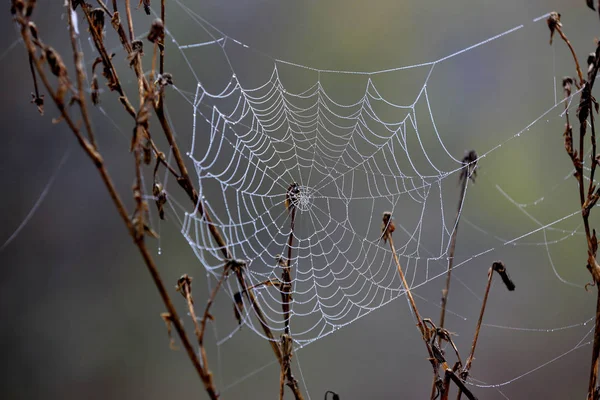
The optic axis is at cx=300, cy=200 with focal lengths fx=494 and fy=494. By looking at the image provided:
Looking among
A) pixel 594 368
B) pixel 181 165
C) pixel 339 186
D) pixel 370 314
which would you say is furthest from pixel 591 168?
pixel 370 314

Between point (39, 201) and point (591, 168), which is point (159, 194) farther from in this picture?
point (39, 201)

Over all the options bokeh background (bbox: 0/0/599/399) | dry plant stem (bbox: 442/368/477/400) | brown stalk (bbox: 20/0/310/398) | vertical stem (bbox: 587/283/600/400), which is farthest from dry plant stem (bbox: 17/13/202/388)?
bokeh background (bbox: 0/0/599/399)

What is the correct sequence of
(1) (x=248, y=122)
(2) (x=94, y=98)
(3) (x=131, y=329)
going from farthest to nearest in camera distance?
(3) (x=131, y=329) < (1) (x=248, y=122) < (2) (x=94, y=98)

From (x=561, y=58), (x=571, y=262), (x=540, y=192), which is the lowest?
(x=571, y=262)

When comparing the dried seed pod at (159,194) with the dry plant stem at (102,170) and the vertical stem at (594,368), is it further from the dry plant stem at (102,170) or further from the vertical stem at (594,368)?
the vertical stem at (594,368)

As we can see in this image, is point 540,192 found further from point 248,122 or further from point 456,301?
point 248,122

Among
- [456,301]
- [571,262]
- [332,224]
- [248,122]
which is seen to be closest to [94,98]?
[248,122]

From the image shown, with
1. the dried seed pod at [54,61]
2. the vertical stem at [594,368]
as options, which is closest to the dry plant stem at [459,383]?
the vertical stem at [594,368]

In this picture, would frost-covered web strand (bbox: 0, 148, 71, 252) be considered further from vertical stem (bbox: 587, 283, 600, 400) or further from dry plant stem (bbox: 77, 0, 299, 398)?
vertical stem (bbox: 587, 283, 600, 400)
